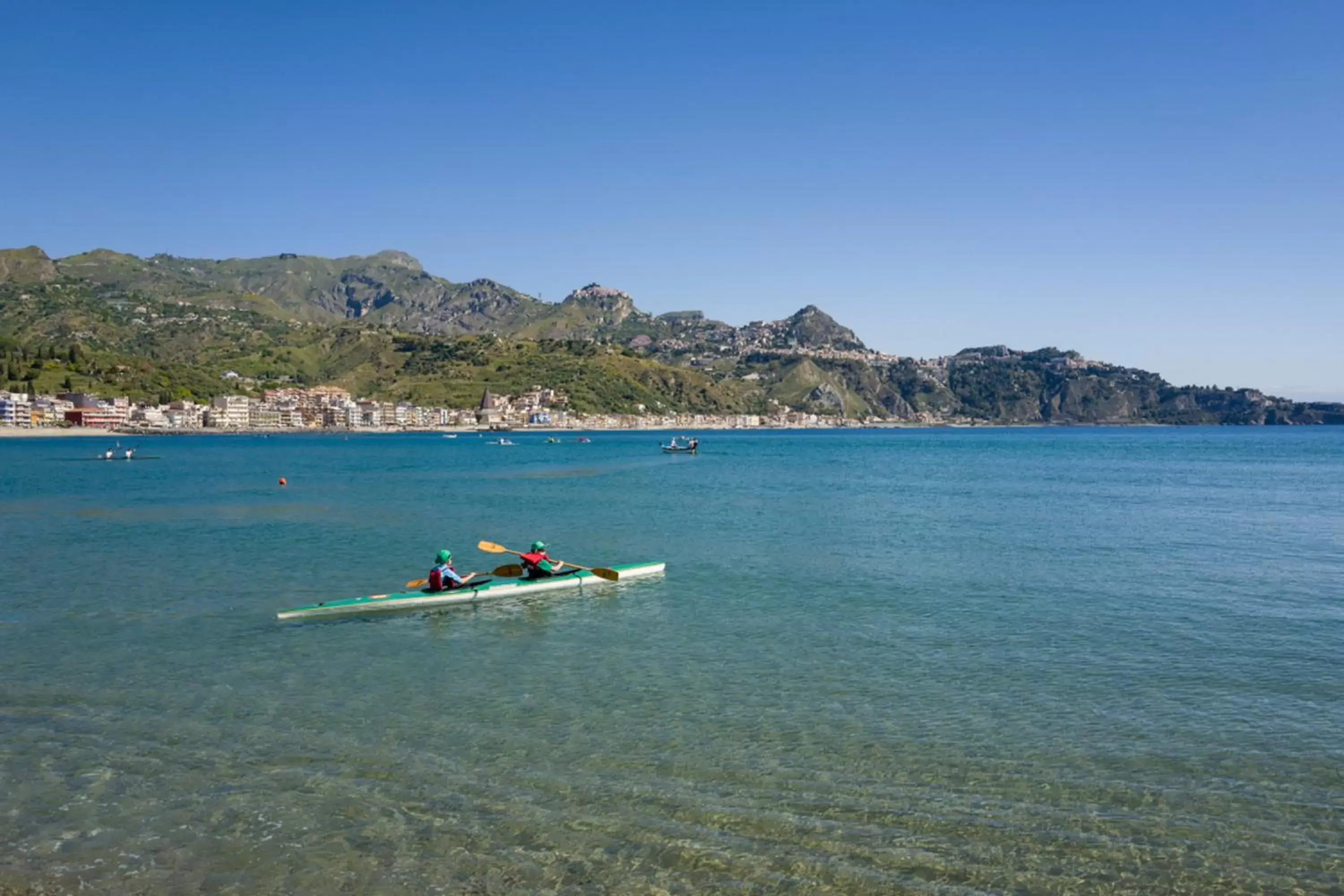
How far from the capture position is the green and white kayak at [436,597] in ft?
77.9

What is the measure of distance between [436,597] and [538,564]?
3663 millimetres

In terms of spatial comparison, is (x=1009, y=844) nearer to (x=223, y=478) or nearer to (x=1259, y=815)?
(x=1259, y=815)

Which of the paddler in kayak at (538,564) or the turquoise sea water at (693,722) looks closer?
the turquoise sea water at (693,722)

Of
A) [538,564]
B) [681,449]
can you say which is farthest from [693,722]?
[681,449]

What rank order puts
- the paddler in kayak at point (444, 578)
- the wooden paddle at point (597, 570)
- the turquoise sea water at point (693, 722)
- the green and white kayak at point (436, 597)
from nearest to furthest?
the turquoise sea water at point (693, 722) < the green and white kayak at point (436, 597) < the paddler in kayak at point (444, 578) < the wooden paddle at point (597, 570)

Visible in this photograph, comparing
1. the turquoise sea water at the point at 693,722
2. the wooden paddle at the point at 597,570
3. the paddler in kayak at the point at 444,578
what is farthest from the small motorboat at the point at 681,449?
the paddler in kayak at the point at 444,578

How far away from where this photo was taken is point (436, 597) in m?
25.2

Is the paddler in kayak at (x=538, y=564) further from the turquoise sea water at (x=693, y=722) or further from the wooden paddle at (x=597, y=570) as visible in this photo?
the turquoise sea water at (x=693, y=722)

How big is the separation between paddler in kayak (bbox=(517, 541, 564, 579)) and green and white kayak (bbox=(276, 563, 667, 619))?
0.24m

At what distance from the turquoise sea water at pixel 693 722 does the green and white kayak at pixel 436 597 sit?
67cm

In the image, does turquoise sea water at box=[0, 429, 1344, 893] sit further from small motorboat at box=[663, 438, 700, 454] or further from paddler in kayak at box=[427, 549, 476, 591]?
small motorboat at box=[663, 438, 700, 454]

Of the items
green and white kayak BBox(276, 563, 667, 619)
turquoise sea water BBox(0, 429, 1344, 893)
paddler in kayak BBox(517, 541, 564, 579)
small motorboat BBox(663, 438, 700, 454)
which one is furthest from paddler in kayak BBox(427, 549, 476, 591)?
small motorboat BBox(663, 438, 700, 454)

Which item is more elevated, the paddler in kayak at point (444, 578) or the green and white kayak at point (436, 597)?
the paddler in kayak at point (444, 578)

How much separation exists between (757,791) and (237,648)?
535 inches
